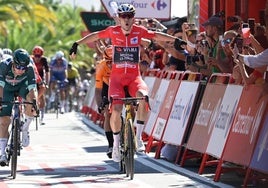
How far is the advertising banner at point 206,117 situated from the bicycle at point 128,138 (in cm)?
119

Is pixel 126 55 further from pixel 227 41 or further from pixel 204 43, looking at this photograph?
pixel 204 43

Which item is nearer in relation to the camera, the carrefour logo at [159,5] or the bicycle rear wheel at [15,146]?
the bicycle rear wheel at [15,146]

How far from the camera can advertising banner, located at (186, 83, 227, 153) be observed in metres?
14.6

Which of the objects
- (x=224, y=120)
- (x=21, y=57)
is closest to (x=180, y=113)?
(x=224, y=120)

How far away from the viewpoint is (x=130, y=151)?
45.4 feet

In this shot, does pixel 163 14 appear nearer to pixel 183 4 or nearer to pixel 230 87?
pixel 183 4

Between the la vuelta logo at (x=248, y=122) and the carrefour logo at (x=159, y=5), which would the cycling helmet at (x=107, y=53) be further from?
the carrefour logo at (x=159, y=5)

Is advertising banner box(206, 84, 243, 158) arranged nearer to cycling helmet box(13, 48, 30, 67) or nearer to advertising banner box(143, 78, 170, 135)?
cycling helmet box(13, 48, 30, 67)

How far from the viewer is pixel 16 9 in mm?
54812

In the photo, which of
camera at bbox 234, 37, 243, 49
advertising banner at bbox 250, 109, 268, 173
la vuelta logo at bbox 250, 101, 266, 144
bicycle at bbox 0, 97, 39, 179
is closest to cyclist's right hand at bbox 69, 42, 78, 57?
bicycle at bbox 0, 97, 39, 179

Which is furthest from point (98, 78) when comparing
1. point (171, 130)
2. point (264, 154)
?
point (264, 154)

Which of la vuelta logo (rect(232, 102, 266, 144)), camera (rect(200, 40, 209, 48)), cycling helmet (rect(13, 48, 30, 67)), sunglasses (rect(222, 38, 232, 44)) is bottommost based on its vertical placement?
la vuelta logo (rect(232, 102, 266, 144))

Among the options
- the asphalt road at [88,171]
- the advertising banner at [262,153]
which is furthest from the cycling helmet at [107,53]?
the advertising banner at [262,153]

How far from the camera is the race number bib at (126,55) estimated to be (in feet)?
47.8
